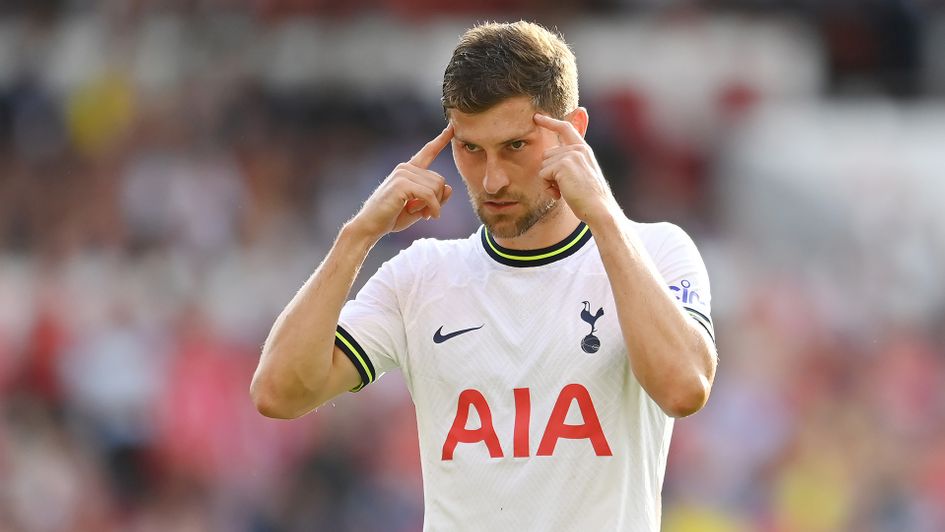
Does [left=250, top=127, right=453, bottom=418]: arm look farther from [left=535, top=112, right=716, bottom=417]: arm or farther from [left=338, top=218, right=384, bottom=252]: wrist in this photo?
[left=535, top=112, right=716, bottom=417]: arm

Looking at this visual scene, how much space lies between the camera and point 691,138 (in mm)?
14117

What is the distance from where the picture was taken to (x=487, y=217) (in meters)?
4.70

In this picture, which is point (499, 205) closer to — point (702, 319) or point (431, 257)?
point (431, 257)

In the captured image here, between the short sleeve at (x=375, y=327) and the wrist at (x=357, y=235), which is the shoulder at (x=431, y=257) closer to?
the short sleeve at (x=375, y=327)

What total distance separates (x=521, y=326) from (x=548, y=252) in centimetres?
25

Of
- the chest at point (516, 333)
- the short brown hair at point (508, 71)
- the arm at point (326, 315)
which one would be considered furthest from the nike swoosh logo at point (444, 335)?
the short brown hair at point (508, 71)

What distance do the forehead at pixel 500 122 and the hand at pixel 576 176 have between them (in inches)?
1.6

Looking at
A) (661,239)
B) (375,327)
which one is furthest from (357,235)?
(661,239)

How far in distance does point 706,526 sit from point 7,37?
9431 mm

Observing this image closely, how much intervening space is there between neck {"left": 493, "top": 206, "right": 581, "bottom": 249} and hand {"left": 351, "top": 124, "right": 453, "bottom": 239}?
0.25 metres

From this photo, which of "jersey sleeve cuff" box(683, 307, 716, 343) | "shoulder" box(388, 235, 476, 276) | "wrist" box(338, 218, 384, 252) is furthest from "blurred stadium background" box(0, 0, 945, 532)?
"wrist" box(338, 218, 384, 252)

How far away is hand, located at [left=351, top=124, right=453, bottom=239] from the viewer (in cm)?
471

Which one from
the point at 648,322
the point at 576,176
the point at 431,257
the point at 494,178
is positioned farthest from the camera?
the point at 431,257

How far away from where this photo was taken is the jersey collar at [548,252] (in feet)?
15.8
